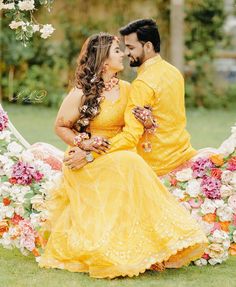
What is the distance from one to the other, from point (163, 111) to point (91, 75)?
555 millimetres

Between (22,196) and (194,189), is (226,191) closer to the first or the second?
(194,189)

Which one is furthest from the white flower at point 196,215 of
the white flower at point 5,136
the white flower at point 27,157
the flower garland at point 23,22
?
the flower garland at point 23,22

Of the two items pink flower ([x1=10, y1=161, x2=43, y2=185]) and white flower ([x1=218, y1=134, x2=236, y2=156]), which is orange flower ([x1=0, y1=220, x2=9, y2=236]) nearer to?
pink flower ([x1=10, y1=161, x2=43, y2=185])

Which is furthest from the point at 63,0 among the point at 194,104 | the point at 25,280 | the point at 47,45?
the point at 25,280

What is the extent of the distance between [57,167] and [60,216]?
622 millimetres

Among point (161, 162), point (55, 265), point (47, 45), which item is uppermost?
point (161, 162)

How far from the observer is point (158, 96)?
5.66 meters

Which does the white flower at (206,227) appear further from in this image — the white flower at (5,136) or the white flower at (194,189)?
the white flower at (5,136)

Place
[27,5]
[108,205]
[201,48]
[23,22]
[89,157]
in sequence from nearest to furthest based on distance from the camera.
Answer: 1. [108,205]
2. [89,157]
3. [27,5]
4. [23,22]
5. [201,48]

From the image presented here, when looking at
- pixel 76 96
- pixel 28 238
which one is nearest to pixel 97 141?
pixel 76 96

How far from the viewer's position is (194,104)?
15602 millimetres

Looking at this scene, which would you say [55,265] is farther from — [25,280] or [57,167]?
[57,167]

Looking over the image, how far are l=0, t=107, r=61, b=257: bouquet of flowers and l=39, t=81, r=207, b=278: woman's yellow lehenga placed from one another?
7.4 inches

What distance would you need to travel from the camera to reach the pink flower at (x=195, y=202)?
18.7 ft
